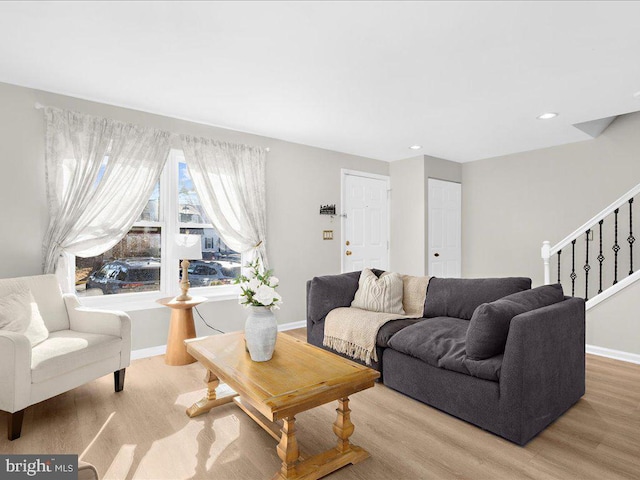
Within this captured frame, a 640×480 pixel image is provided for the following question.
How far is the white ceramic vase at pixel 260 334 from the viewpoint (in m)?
2.11

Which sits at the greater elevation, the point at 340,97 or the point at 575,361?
the point at 340,97

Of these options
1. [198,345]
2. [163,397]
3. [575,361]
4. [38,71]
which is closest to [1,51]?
[38,71]

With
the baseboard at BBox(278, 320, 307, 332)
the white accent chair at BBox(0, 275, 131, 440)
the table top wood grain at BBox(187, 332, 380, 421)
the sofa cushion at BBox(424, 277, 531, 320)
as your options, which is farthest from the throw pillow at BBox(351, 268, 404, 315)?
the white accent chair at BBox(0, 275, 131, 440)

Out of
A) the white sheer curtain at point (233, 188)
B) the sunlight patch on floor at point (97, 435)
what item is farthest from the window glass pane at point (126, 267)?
the sunlight patch on floor at point (97, 435)

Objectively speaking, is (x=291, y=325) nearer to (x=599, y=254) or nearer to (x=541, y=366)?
(x=541, y=366)

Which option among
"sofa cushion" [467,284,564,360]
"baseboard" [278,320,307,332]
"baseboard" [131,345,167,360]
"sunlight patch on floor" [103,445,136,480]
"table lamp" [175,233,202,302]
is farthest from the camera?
"baseboard" [278,320,307,332]

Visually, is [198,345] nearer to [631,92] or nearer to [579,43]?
[579,43]

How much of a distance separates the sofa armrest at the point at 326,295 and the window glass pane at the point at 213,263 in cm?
115

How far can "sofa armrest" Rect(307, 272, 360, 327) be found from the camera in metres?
3.54

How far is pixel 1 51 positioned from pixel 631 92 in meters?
5.00

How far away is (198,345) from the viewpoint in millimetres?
2453

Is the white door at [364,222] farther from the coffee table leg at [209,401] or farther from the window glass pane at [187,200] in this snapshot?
the coffee table leg at [209,401]

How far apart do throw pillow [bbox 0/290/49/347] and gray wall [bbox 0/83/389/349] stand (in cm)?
66

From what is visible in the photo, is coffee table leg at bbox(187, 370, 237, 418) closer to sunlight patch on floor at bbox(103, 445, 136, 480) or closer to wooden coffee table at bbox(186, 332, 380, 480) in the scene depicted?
wooden coffee table at bbox(186, 332, 380, 480)
